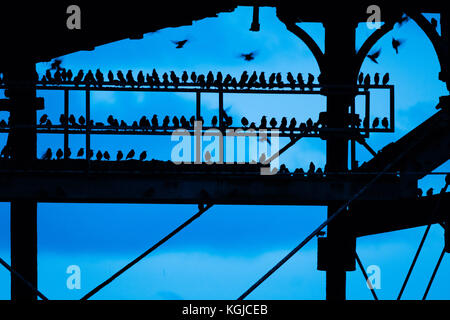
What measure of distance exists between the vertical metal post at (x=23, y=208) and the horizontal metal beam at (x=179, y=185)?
2819 millimetres

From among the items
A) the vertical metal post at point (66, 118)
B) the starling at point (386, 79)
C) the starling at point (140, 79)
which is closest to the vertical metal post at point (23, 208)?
the vertical metal post at point (66, 118)

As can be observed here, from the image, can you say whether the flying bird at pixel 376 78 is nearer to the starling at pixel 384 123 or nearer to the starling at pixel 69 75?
the starling at pixel 384 123

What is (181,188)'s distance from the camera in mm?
11234

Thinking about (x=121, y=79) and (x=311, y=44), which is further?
(x=311, y=44)

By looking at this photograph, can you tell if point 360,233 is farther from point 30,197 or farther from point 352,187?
point 30,197

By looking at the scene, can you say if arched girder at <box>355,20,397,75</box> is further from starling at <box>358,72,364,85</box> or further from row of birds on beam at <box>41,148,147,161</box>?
row of birds on beam at <box>41,148,147,161</box>

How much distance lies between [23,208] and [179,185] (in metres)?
3.98

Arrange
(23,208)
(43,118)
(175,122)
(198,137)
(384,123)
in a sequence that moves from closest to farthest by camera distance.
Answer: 1. (198,137)
2. (384,123)
3. (175,122)
4. (43,118)
5. (23,208)

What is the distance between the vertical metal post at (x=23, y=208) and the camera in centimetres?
1394

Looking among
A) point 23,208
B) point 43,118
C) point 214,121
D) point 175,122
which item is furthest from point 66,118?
point 23,208

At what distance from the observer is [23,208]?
14320 mm

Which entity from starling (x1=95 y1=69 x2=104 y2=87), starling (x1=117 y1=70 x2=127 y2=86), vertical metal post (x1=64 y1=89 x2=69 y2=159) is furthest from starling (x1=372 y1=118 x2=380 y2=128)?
vertical metal post (x1=64 y1=89 x2=69 y2=159)

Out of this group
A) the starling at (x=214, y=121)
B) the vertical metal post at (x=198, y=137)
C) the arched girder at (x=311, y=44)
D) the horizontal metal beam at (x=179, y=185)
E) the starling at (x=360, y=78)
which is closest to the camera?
the horizontal metal beam at (x=179, y=185)

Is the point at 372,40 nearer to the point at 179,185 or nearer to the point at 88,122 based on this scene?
the point at 179,185
